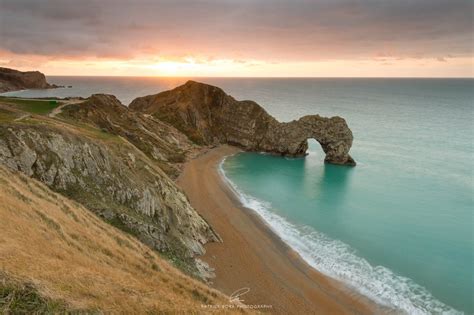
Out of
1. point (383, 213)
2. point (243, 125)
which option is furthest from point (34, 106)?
point (383, 213)

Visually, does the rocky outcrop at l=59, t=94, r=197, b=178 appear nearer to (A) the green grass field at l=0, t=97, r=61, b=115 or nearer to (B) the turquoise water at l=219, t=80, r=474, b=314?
(A) the green grass field at l=0, t=97, r=61, b=115

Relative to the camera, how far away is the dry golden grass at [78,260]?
13.5m

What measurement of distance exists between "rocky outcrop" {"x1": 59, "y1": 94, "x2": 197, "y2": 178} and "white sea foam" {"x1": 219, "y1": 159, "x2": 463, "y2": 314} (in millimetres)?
28084

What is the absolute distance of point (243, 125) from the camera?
4001 inches

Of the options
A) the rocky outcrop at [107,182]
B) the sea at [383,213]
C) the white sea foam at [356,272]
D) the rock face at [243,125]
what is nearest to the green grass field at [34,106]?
Result: the rocky outcrop at [107,182]

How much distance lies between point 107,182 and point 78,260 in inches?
687

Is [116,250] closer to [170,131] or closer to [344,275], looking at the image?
[344,275]

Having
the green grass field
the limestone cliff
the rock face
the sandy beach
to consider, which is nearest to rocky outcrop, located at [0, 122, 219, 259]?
the limestone cliff

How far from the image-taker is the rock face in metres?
87.0

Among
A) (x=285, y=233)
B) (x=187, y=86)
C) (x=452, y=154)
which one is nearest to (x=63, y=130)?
(x=285, y=233)

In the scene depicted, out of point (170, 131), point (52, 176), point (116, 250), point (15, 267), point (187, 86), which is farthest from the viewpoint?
point (187, 86)

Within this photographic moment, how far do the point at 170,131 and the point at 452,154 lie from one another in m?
78.0

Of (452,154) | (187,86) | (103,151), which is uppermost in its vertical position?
(187,86)

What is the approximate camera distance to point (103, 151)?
3716cm
